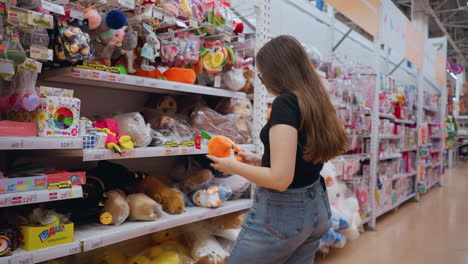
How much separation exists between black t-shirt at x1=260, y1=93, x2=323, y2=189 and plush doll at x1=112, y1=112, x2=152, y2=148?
755mm

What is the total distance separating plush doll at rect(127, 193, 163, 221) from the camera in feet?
6.37

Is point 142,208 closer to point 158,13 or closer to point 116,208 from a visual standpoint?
point 116,208

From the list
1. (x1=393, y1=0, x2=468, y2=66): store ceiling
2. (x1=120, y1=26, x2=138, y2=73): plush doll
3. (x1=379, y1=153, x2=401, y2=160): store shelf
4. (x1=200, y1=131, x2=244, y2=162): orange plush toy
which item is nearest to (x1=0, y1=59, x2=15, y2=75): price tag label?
(x1=120, y1=26, x2=138, y2=73): plush doll

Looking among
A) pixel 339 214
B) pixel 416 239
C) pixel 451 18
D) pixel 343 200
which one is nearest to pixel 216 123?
pixel 339 214

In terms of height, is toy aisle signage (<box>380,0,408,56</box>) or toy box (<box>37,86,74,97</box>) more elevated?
toy aisle signage (<box>380,0,408,56</box>)

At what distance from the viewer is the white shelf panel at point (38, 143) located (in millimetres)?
1347

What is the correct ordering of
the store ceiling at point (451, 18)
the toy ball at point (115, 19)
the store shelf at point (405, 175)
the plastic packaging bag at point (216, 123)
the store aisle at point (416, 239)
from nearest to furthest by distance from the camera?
1. the toy ball at point (115, 19)
2. the plastic packaging bag at point (216, 123)
3. the store aisle at point (416, 239)
4. the store shelf at point (405, 175)
5. the store ceiling at point (451, 18)

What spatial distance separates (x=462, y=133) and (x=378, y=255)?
15.7 m

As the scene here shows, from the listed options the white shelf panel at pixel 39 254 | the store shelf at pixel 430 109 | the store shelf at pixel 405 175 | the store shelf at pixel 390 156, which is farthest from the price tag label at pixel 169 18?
the store shelf at pixel 430 109

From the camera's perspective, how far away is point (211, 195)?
2.33m

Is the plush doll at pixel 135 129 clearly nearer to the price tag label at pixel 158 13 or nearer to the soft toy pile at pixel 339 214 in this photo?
the price tag label at pixel 158 13

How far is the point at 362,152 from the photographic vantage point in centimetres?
436

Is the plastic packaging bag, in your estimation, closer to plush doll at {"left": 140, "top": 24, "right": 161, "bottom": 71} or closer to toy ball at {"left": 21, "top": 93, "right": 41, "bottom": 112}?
plush doll at {"left": 140, "top": 24, "right": 161, "bottom": 71}

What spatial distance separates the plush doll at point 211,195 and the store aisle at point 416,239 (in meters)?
1.29
